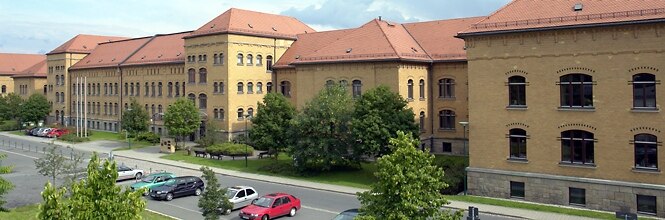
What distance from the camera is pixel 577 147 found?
29406 millimetres

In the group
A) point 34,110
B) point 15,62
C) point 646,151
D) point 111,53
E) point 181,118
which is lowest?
point 646,151

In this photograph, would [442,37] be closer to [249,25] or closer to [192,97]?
[249,25]

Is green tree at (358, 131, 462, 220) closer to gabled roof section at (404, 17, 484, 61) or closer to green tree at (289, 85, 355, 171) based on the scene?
green tree at (289, 85, 355, 171)

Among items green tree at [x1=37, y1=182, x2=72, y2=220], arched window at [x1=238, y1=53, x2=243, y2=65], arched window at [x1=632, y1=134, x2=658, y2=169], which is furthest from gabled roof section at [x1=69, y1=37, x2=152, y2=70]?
green tree at [x1=37, y1=182, x2=72, y2=220]

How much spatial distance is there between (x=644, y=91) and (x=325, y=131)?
62.9 feet

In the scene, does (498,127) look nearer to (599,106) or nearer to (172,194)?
(599,106)

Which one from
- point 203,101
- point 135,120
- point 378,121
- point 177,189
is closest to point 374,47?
point 378,121

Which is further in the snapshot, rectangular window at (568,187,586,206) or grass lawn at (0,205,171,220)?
rectangular window at (568,187,586,206)

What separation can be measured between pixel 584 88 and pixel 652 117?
137 inches

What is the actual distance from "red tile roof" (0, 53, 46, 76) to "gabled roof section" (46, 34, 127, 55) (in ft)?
97.8

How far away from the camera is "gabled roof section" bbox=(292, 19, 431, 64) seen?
46.0m

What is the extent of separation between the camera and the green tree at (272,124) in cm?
4331

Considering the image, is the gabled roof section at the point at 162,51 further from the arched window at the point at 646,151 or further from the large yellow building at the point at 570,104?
the arched window at the point at 646,151

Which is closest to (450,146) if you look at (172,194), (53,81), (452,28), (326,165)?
(452,28)
